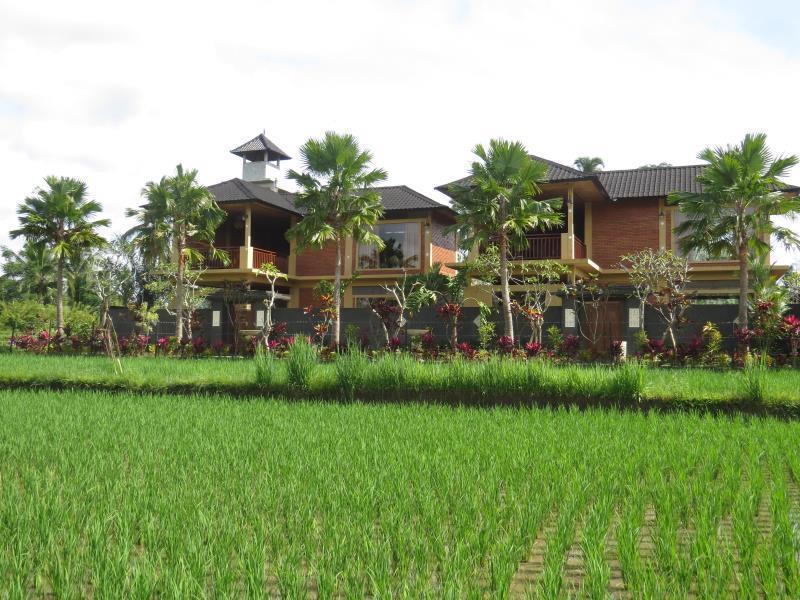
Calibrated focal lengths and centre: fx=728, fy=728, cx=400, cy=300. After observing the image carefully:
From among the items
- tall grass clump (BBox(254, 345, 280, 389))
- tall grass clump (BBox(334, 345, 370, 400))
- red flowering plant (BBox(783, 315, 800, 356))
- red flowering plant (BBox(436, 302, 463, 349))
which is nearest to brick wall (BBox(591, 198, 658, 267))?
red flowering plant (BBox(436, 302, 463, 349))

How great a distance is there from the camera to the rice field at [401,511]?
10.4 ft

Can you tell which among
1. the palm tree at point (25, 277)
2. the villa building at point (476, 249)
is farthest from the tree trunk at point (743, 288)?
the palm tree at point (25, 277)

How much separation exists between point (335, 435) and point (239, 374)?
6.31 m

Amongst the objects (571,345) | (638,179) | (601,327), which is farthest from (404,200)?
(571,345)

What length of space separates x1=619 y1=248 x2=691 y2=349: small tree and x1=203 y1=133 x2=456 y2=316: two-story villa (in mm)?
9872

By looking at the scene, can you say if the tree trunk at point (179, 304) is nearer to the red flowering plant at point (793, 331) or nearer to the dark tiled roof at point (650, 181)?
the dark tiled roof at point (650, 181)

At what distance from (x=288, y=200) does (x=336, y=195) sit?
10263 mm

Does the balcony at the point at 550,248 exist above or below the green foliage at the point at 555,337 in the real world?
above

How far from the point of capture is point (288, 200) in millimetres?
33156

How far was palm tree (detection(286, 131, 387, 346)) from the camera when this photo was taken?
906 inches

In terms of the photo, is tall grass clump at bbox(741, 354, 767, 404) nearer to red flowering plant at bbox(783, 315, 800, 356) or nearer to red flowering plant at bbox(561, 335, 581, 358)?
red flowering plant at bbox(783, 315, 800, 356)

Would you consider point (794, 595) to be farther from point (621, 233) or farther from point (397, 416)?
point (621, 233)

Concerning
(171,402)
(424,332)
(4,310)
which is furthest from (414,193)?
(171,402)

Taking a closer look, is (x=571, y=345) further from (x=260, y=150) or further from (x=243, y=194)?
(x=260, y=150)
